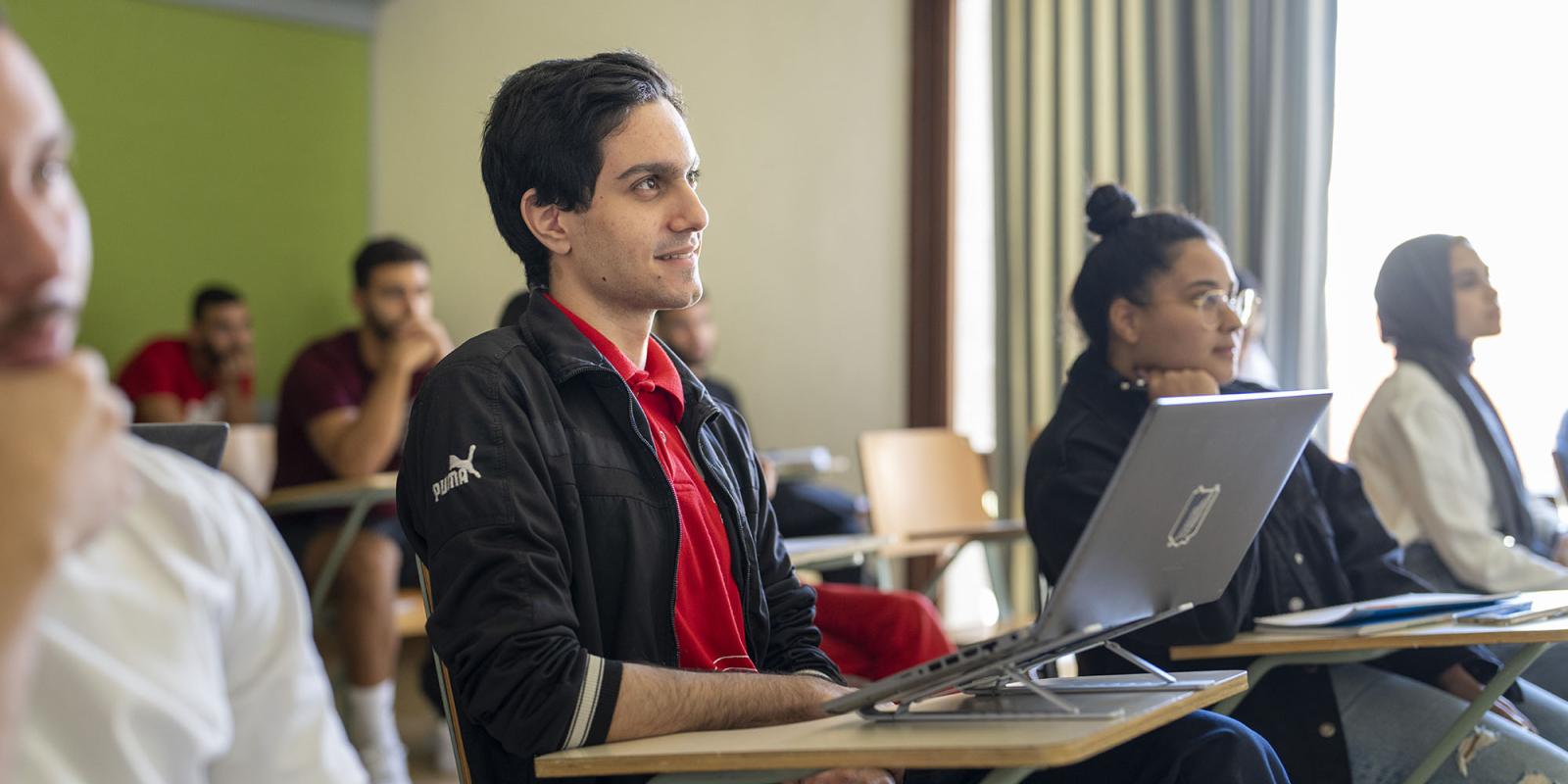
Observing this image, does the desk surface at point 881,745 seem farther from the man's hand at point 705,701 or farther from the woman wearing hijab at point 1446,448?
the woman wearing hijab at point 1446,448

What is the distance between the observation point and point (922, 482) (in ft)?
13.1

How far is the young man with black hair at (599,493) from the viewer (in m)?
1.36

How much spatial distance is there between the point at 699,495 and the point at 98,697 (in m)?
0.89

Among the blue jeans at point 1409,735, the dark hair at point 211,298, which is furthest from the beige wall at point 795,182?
the blue jeans at point 1409,735

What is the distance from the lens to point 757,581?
1691mm

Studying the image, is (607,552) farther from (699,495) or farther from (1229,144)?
(1229,144)

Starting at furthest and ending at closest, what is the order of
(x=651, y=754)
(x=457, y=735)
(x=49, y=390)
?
(x=457, y=735), (x=651, y=754), (x=49, y=390)

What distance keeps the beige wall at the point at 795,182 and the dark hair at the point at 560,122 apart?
3.92 metres

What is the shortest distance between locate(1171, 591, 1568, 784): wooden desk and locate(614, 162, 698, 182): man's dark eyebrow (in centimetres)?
83

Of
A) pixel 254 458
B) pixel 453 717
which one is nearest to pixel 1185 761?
pixel 453 717

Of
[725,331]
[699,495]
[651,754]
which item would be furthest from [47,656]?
[725,331]

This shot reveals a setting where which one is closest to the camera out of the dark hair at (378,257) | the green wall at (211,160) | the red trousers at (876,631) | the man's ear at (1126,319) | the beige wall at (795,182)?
the man's ear at (1126,319)

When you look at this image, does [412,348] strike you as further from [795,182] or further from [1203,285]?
[1203,285]

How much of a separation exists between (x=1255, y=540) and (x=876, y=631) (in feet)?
2.58
